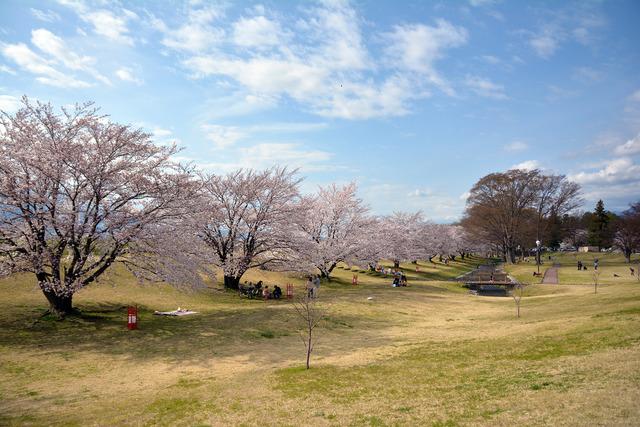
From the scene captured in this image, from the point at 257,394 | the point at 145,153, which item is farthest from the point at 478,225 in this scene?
the point at 257,394

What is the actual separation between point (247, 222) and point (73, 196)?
1536 centimetres

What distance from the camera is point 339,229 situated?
1864 inches

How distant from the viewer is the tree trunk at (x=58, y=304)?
19797 millimetres

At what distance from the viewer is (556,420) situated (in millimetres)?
7277

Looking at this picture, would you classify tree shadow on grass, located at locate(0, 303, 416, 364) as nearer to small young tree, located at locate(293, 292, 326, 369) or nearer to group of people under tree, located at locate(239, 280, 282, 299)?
small young tree, located at locate(293, 292, 326, 369)

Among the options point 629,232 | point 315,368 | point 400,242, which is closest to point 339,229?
point 400,242

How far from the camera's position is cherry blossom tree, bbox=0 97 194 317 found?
723 inches

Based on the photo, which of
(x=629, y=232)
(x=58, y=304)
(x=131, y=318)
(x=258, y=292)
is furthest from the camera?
(x=629, y=232)

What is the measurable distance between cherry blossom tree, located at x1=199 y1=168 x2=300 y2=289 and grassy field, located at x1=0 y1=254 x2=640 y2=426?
9.31 meters

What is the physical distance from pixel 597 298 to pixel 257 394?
73.4 ft

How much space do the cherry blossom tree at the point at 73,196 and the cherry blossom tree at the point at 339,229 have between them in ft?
71.5

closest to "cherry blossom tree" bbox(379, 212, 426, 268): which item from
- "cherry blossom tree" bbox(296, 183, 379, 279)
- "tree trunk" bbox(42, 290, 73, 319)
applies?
"cherry blossom tree" bbox(296, 183, 379, 279)

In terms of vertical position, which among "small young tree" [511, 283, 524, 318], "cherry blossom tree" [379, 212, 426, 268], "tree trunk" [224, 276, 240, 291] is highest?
"cherry blossom tree" [379, 212, 426, 268]

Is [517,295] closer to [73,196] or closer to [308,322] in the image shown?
[308,322]
